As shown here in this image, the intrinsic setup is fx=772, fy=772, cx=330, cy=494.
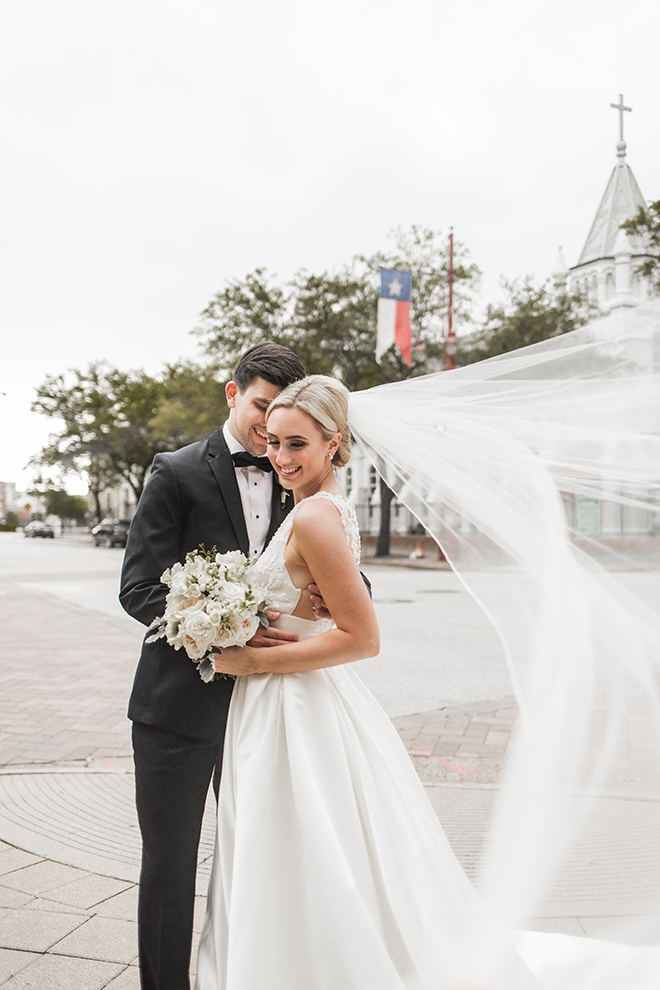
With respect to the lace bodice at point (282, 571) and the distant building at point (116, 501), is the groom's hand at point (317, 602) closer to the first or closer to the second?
the lace bodice at point (282, 571)

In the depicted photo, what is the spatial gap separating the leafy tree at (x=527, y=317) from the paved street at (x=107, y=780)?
1544 centimetres

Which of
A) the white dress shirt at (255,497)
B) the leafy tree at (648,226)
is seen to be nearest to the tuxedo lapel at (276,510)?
the white dress shirt at (255,497)

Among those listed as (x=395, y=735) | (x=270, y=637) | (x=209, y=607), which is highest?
(x=209, y=607)

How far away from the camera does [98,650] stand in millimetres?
8680

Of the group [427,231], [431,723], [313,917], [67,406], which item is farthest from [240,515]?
[67,406]

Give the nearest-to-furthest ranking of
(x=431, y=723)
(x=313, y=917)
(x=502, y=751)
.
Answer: (x=313, y=917)
(x=502, y=751)
(x=431, y=723)

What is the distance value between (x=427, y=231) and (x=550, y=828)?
81.8 ft

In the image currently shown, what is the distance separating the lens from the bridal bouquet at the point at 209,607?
191 centimetres

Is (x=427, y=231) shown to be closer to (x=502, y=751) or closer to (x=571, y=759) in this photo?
(x=502, y=751)

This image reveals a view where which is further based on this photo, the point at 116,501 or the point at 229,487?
the point at 116,501

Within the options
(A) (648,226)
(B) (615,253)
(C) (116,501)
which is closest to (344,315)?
(A) (648,226)

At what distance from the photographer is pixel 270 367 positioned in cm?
229

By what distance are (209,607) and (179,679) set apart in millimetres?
393

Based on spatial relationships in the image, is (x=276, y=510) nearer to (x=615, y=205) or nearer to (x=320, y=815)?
(x=320, y=815)
